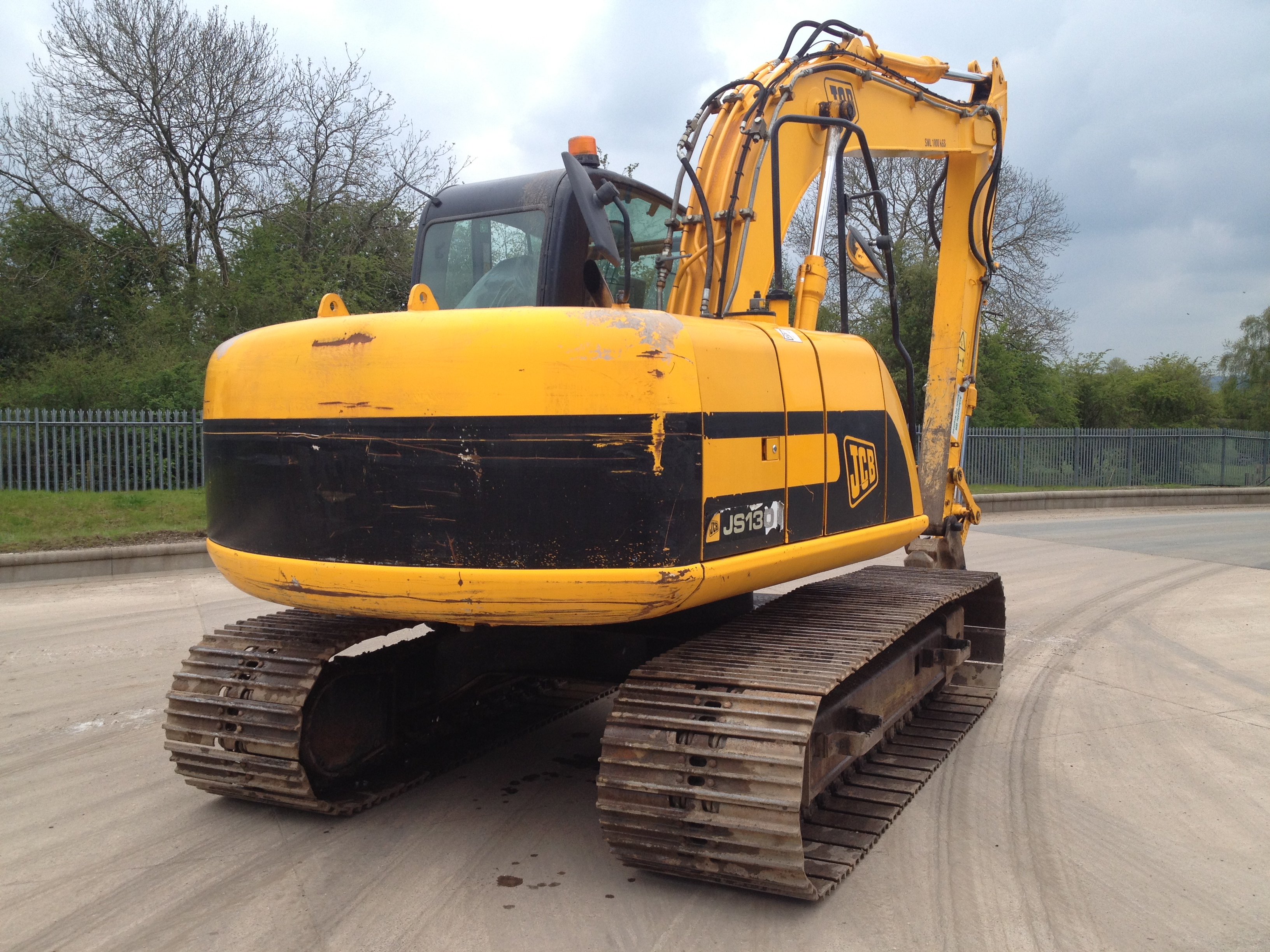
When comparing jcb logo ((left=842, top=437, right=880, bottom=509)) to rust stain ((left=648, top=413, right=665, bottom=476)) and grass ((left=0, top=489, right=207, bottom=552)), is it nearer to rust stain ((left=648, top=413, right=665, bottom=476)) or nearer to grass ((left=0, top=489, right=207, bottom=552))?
rust stain ((left=648, top=413, right=665, bottom=476))

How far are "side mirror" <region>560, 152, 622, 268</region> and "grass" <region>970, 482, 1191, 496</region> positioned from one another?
1670 cm

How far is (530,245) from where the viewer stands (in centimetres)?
429

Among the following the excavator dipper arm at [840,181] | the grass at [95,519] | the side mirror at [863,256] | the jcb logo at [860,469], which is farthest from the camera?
the grass at [95,519]

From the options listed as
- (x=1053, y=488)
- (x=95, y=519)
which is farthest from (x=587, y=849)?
(x=1053, y=488)

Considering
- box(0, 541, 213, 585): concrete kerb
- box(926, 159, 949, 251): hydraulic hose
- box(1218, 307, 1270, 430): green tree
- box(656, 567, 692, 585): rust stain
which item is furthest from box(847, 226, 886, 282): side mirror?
box(1218, 307, 1270, 430): green tree

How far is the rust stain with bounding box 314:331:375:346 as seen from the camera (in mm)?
3342

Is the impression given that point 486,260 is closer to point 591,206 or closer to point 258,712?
point 591,206

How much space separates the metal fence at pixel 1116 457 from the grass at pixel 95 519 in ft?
51.3

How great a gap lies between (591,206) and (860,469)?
62.1 inches

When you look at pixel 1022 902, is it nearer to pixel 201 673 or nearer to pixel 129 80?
pixel 201 673

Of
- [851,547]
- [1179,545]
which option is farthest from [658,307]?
[1179,545]

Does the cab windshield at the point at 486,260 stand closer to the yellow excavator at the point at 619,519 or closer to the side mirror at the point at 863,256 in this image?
the yellow excavator at the point at 619,519

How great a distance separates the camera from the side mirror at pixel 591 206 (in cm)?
338

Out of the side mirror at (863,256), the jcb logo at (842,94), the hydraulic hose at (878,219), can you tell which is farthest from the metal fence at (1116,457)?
the hydraulic hose at (878,219)
